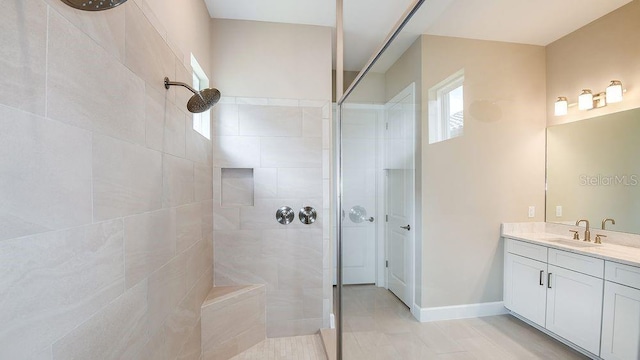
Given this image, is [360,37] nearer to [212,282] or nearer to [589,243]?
[589,243]

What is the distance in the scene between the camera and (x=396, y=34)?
1.16 metres

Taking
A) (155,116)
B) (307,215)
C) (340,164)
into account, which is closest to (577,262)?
(155,116)

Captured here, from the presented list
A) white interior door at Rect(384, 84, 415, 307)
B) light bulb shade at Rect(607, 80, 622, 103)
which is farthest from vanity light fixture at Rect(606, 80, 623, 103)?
white interior door at Rect(384, 84, 415, 307)

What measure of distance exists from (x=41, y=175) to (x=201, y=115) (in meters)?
1.59

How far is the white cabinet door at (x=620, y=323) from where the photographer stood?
0.37m

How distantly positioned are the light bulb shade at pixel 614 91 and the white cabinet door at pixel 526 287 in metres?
0.36

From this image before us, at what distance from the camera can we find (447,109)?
783mm

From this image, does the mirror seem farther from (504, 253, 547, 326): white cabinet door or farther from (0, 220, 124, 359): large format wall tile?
(0, 220, 124, 359): large format wall tile

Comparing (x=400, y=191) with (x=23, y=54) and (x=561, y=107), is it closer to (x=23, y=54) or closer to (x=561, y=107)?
(x=561, y=107)

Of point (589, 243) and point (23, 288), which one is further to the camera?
point (23, 288)

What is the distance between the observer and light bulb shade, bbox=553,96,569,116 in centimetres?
46

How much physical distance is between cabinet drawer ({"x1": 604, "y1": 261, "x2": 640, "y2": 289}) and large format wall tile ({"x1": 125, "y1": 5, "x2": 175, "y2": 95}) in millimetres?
1395

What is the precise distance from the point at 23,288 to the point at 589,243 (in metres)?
1.07

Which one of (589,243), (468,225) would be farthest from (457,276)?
(589,243)
